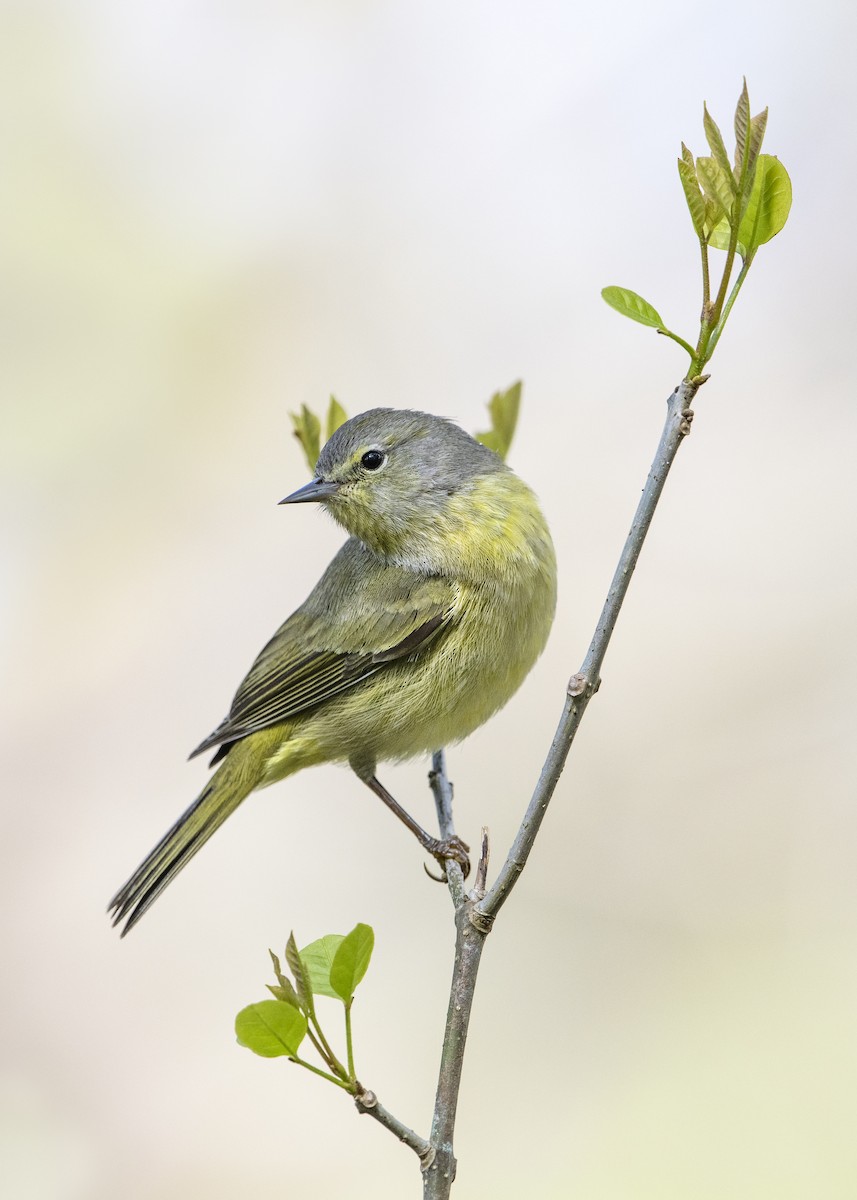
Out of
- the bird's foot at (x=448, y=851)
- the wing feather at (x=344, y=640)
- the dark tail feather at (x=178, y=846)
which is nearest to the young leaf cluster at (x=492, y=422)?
the wing feather at (x=344, y=640)

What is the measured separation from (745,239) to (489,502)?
164 centimetres

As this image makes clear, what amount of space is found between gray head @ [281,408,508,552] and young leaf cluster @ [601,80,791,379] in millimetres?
1644

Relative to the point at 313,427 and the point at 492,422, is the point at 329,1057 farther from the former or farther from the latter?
the point at 492,422

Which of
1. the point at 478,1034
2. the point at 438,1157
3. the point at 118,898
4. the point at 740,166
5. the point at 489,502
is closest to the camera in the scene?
the point at 740,166

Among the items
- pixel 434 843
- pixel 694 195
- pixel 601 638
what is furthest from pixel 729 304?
pixel 434 843

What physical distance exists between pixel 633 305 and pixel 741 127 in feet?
0.95

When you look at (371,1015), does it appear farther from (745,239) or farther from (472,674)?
(745,239)

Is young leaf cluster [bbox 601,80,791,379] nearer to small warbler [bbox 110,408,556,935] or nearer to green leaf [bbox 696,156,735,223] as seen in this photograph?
green leaf [bbox 696,156,735,223]

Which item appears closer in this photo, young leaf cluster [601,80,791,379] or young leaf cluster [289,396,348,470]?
young leaf cluster [601,80,791,379]

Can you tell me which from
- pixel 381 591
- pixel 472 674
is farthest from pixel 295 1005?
pixel 381 591

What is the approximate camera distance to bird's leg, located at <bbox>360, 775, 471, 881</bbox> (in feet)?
10.00

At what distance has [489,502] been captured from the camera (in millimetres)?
3258

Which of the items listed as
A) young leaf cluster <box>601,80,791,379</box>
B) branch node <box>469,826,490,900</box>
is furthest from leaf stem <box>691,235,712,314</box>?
branch node <box>469,826,490,900</box>

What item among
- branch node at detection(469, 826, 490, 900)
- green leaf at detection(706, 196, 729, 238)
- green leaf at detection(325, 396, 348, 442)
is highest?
green leaf at detection(325, 396, 348, 442)
